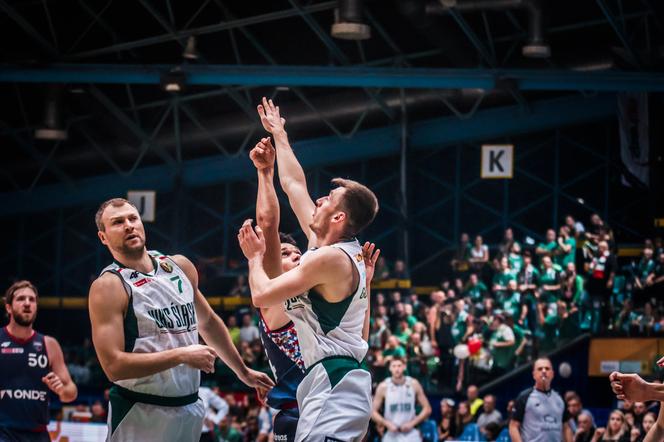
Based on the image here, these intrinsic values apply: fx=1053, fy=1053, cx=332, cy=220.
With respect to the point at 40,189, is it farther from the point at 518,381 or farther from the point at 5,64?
the point at 518,381

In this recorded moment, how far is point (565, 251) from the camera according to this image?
20750 millimetres

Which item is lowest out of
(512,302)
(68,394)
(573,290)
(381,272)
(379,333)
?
(68,394)

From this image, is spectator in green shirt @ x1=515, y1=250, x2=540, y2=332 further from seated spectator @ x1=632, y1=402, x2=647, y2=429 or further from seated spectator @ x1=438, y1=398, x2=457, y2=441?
seated spectator @ x1=632, y1=402, x2=647, y2=429

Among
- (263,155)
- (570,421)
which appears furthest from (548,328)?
(263,155)

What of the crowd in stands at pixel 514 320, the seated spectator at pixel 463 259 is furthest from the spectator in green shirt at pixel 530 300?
the seated spectator at pixel 463 259

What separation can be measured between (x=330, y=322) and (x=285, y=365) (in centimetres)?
89

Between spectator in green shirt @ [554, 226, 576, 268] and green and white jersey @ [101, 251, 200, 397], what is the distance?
1505 centimetres

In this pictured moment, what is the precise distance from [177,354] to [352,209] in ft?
4.43

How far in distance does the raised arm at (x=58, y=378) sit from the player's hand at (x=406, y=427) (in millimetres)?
7335

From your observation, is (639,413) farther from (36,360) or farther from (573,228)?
(36,360)

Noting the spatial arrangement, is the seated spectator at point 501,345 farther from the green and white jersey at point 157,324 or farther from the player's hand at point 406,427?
the green and white jersey at point 157,324

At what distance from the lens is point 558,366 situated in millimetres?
19484

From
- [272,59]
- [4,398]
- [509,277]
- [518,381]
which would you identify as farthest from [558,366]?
[4,398]

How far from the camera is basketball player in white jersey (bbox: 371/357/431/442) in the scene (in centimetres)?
1577
